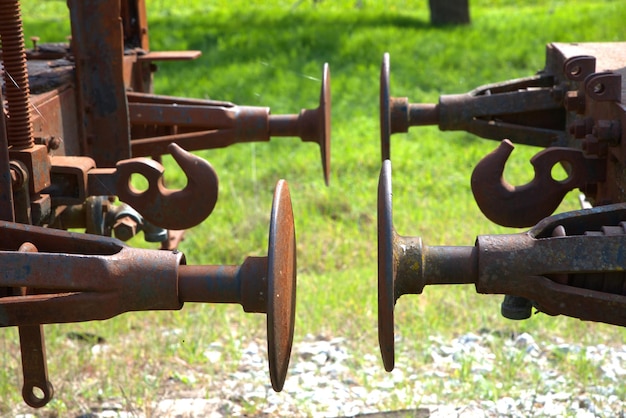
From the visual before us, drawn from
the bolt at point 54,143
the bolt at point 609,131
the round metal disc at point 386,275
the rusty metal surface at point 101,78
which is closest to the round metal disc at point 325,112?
the rusty metal surface at point 101,78

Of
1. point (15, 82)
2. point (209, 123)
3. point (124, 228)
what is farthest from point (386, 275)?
point (209, 123)

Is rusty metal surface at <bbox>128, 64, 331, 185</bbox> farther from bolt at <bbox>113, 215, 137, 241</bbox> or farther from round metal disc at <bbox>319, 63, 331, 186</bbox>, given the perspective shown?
bolt at <bbox>113, 215, 137, 241</bbox>

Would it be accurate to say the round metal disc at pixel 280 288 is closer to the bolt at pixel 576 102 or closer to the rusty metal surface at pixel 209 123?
the bolt at pixel 576 102

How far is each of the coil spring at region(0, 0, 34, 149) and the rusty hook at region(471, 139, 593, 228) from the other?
4.30ft

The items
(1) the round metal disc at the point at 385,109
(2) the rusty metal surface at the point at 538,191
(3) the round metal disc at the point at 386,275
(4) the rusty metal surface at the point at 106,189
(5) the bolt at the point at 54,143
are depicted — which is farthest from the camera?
(1) the round metal disc at the point at 385,109

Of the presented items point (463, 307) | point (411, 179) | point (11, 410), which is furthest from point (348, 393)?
point (411, 179)

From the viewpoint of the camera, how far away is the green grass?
439 cm

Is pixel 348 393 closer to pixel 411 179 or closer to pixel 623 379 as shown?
pixel 623 379

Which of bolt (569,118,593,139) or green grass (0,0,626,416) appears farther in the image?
green grass (0,0,626,416)

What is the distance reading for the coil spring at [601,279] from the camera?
2.02 metres

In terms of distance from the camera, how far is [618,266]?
6.36 feet

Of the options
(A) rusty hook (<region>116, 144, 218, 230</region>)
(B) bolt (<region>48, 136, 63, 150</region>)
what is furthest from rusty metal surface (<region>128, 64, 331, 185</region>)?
(A) rusty hook (<region>116, 144, 218, 230</region>)

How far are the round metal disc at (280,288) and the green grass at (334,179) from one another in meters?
1.94

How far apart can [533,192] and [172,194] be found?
1.09 meters
